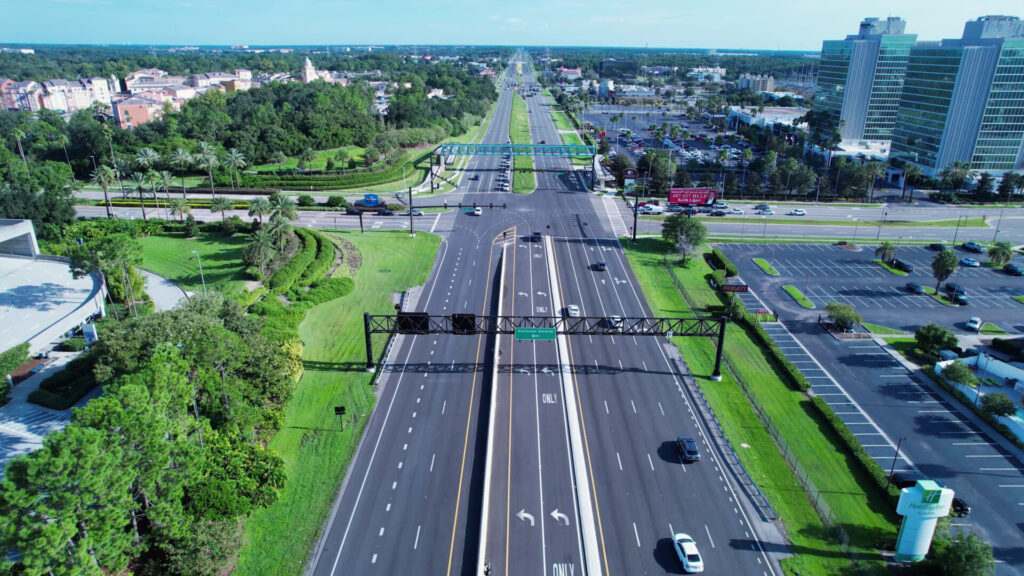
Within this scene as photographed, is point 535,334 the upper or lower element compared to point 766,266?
upper

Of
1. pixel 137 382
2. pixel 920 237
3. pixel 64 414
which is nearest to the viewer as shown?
pixel 137 382

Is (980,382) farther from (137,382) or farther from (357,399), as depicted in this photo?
(137,382)

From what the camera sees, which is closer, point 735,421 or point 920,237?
point 735,421

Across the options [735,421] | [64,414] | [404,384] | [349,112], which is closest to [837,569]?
[735,421]

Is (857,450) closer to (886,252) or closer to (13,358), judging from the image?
(886,252)

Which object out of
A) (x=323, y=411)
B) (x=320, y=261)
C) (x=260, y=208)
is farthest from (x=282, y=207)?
(x=323, y=411)

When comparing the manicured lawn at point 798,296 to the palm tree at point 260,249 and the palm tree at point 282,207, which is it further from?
the palm tree at point 282,207

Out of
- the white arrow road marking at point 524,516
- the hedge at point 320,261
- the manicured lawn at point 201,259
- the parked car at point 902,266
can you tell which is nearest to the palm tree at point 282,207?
the hedge at point 320,261

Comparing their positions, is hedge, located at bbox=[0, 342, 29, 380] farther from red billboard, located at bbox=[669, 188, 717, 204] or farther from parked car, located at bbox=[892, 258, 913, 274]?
parked car, located at bbox=[892, 258, 913, 274]
